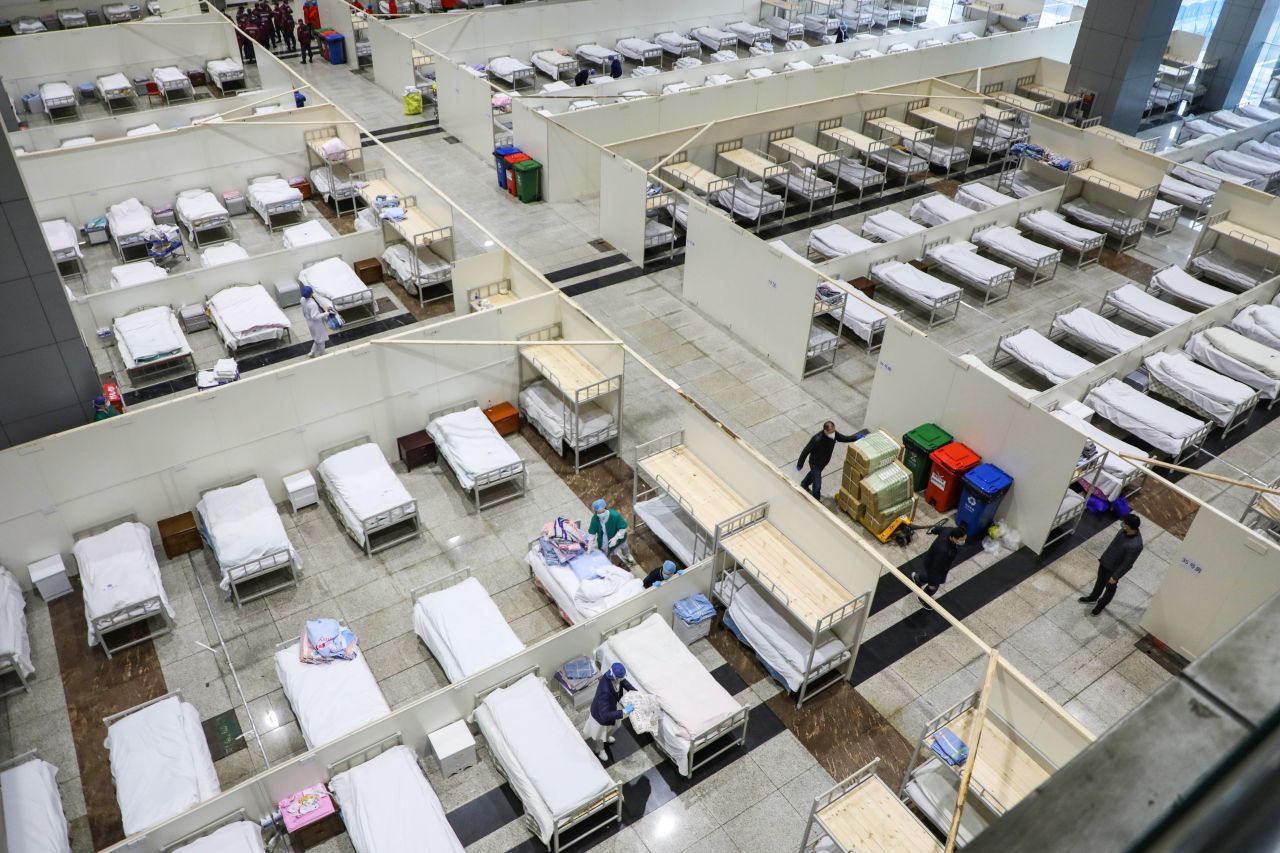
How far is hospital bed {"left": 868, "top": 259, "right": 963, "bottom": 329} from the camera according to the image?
51.6ft

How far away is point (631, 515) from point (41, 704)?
706 centimetres

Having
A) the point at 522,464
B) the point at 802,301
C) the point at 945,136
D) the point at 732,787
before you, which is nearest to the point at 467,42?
the point at 945,136

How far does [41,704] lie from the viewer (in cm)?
971

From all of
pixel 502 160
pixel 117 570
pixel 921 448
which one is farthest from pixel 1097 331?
pixel 117 570

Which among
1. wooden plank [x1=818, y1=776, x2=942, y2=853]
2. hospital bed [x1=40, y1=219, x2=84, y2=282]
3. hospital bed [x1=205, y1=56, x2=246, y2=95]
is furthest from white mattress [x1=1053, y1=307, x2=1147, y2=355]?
hospital bed [x1=205, y1=56, x2=246, y2=95]

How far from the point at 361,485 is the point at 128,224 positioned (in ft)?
30.3

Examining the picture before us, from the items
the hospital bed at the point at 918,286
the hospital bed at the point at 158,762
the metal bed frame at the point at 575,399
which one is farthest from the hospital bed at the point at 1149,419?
the hospital bed at the point at 158,762

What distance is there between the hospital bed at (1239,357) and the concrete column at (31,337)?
16329mm

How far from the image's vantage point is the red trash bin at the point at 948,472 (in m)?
12.2

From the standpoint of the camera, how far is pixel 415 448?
12.7 metres

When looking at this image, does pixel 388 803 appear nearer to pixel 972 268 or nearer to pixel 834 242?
pixel 834 242

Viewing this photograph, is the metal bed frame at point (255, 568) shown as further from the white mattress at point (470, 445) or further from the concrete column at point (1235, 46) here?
the concrete column at point (1235, 46)

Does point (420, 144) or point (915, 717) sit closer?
point (915, 717)

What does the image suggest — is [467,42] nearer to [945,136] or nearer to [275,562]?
[945,136]
